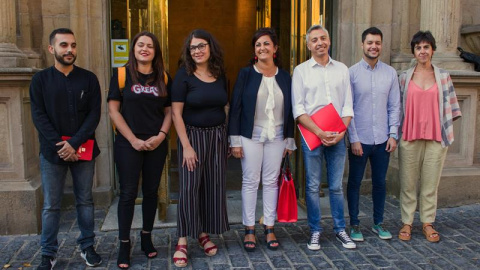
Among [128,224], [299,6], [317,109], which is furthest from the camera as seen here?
[299,6]

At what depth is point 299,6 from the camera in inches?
222

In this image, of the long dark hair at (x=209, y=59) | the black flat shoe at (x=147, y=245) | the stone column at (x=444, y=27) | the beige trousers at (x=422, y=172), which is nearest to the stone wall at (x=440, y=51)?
the stone column at (x=444, y=27)

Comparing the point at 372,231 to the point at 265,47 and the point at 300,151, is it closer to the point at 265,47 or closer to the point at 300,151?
the point at 300,151

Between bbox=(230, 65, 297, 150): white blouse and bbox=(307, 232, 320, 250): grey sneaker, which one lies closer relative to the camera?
bbox=(230, 65, 297, 150): white blouse

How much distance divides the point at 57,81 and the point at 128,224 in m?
1.34

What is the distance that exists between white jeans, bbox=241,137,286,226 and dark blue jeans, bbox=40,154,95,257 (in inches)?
54.3

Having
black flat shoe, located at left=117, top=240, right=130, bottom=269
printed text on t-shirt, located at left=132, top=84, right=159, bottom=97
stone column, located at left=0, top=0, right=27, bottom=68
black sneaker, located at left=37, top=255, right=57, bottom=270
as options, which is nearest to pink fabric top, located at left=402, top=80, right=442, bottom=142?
→ printed text on t-shirt, located at left=132, top=84, right=159, bottom=97

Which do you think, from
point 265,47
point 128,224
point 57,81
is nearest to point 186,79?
point 265,47

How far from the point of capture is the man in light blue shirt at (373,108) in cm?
464

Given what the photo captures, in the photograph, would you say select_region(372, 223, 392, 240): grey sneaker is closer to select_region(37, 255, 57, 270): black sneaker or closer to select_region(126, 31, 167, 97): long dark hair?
select_region(126, 31, 167, 97): long dark hair

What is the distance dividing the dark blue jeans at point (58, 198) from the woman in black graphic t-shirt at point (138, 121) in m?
0.29

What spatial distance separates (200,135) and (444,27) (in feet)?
12.1

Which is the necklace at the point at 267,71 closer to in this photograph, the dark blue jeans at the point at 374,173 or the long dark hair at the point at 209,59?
the long dark hair at the point at 209,59

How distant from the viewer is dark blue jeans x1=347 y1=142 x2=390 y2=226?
4754 millimetres
